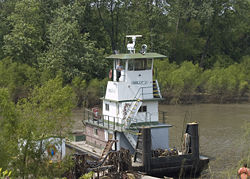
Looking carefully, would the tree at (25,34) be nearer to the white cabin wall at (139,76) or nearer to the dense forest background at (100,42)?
the dense forest background at (100,42)

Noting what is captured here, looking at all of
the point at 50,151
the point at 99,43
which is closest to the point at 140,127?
the point at 50,151

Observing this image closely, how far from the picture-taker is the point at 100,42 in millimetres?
63812

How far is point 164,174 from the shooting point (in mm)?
27062

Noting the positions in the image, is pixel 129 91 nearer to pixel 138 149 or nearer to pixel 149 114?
pixel 149 114

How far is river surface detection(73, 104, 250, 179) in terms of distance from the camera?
3008 centimetres

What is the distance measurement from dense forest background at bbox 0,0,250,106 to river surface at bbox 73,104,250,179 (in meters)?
3.68

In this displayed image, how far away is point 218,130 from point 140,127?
14.4m

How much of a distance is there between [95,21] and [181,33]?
45.9ft

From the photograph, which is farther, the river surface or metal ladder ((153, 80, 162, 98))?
metal ladder ((153, 80, 162, 98))

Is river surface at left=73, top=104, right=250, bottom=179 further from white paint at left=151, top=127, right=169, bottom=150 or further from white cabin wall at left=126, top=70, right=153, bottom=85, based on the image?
white cabin wall at left=126, top=70, right=153, bottom=85

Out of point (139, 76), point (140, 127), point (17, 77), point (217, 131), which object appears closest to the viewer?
point (140, 127)

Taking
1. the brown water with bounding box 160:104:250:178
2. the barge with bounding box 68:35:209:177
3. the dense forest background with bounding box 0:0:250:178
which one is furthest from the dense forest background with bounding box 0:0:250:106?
the barge with bounding box 68:35:209:177

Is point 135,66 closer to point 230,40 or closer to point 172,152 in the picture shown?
point 172,152

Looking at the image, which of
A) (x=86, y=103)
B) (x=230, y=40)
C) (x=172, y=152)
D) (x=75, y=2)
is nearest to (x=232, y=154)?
(x=172, y=152)
